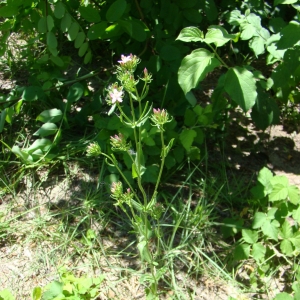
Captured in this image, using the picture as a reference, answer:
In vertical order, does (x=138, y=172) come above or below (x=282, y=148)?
above

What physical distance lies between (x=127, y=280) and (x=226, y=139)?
1.11 metres

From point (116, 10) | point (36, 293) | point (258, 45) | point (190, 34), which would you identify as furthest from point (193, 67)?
point (36, 293)

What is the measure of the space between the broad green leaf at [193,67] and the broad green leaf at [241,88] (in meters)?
0.09

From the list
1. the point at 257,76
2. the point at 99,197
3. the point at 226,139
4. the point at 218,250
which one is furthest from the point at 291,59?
the point at 99,197

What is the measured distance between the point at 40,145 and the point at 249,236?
1184 millimetres

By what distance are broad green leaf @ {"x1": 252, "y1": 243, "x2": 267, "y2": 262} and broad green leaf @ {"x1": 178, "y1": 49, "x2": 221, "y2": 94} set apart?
0.79 meters

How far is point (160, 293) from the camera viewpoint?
6.81 ft

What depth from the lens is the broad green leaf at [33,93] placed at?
2.58 m

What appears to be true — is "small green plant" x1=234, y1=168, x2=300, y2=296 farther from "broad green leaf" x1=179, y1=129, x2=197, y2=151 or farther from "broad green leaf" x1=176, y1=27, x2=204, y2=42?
"broad green leaf" x1=176, y1=27, x2=204, y2=42

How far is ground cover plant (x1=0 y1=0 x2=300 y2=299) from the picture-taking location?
2135 millimetres

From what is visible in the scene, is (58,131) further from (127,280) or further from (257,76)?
(257,76)

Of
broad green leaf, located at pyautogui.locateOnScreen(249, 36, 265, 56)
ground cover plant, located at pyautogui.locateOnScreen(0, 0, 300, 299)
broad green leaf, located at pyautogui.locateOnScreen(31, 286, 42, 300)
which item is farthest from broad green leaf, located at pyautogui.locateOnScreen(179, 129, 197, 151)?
broad green leaf, located at pyautogui.locateOnScreen(31, 286, 42, 300)

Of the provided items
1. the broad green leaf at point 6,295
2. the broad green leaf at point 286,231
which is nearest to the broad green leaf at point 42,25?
the broad green leaf at point 6,295

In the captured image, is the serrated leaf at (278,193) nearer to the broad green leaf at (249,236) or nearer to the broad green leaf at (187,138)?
the broad green leaf at (249,236)
